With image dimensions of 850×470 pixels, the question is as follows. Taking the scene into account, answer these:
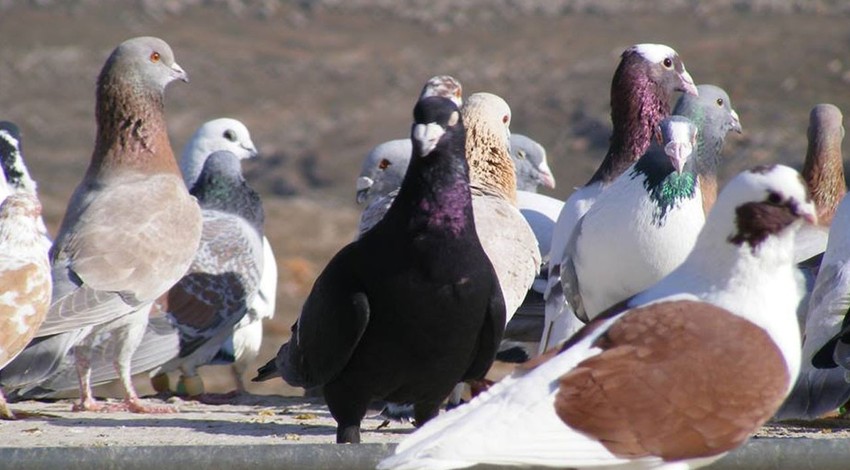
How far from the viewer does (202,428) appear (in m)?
6.86

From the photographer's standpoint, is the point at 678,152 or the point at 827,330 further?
the point at 827,330

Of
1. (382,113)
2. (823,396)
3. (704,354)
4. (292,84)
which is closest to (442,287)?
(704,354)

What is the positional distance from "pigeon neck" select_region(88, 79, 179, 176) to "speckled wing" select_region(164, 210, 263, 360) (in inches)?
31.9

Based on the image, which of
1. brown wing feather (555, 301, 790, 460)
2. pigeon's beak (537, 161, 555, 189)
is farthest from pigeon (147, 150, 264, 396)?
brown wing feather (555, 301, 790, 460)

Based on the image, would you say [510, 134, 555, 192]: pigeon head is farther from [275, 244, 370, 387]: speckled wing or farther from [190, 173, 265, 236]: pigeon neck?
[275, 244, 370, 387]: speckled wing

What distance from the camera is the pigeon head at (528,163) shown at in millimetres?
9953

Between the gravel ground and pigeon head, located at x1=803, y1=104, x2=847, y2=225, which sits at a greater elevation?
pigeon head, located at x1=803, y1=104, x2=847, y2=225

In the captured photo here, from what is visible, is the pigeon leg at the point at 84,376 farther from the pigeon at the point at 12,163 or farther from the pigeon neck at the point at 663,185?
the pigeon neck at the point at 663,185

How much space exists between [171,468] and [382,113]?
27.3 meters

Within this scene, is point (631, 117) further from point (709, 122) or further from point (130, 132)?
point (130, 132)

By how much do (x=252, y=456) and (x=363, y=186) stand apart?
4.88 meters

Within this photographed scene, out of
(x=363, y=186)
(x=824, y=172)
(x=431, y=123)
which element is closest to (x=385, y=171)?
(x=363, y=186)

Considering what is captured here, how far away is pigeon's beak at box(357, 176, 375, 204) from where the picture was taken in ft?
27.9

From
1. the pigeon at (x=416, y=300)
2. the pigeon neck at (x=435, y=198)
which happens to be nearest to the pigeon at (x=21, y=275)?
the pigeon at (x=416, y=300)
